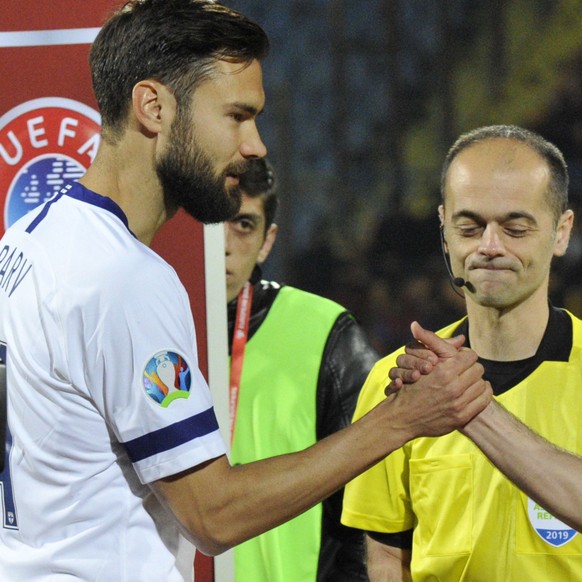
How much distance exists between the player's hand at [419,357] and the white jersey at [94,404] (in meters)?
0.39

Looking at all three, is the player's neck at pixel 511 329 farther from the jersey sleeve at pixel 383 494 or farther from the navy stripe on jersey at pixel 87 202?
the navy stripe on jersey at pixel 87 202

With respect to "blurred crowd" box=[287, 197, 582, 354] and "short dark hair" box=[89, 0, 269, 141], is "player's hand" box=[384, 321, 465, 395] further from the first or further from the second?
"blurred crowd" box=[287, 197, 582, 354]

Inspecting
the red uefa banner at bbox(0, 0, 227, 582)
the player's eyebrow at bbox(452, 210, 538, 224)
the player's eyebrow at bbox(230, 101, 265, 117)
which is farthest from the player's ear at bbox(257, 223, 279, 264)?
the player's eyebrow at bbox(230, 101, 265, 117)

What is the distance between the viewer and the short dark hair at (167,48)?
1533 mm

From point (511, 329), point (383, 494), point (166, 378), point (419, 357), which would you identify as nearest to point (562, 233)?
point (511, 329)

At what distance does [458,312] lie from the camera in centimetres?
319

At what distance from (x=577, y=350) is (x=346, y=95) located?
58.5 inches

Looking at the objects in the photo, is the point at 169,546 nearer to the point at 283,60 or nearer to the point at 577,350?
the point at 577,350

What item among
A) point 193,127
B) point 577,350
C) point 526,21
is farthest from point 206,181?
point 526,21

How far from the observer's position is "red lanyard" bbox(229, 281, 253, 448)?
2898 millimetres

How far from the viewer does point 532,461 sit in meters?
1.80

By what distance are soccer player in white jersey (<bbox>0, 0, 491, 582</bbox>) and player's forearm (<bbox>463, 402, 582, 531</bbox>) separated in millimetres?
309

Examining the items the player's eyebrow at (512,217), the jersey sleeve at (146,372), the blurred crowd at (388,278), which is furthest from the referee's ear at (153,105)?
the blurred crowd at (388,278)

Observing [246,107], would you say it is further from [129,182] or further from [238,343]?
[238,343]
